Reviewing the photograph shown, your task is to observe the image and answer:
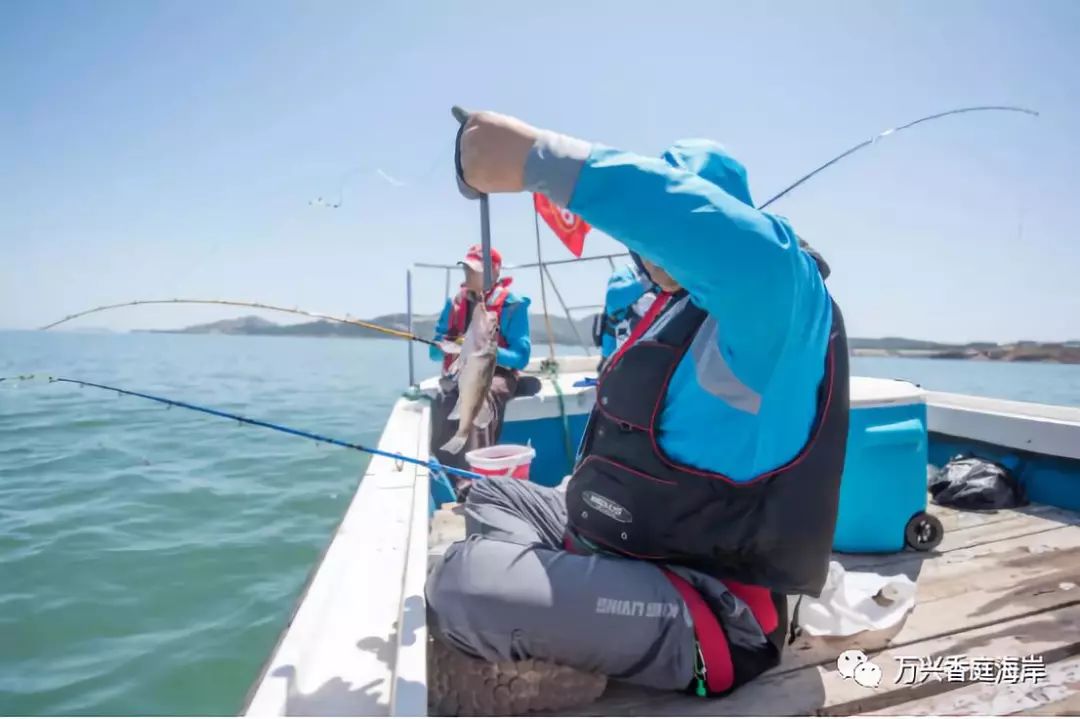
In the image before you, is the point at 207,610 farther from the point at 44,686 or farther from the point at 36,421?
the point at 36,421

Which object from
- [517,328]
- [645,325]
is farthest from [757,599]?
[517,328]

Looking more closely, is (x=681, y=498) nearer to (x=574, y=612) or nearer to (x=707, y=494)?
(x=707, y=494)

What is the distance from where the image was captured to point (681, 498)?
1571 millimetres

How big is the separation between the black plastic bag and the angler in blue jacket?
2.74m

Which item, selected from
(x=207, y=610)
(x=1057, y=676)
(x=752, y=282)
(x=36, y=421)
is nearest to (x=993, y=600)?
(x=1057, y=676)

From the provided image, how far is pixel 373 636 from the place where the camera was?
167cm

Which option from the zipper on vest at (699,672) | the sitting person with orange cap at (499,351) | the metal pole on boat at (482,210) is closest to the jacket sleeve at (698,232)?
the metal pole on boat at (482,210)

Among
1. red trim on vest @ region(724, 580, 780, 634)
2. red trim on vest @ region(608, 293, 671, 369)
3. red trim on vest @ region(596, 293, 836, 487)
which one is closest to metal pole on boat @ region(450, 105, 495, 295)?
red trim on vest @ region(608, 293, 671, 369)

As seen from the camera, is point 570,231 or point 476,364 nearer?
point 476,364

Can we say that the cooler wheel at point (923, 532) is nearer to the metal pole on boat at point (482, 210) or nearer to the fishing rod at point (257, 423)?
the fishing rod at point (257, 423)

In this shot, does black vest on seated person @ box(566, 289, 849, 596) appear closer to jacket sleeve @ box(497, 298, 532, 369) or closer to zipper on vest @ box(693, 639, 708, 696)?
zipper on vest @ box(693, 639, 708, 696)

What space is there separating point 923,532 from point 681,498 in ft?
7.03

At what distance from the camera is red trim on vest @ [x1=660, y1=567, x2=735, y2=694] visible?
1.55 meters

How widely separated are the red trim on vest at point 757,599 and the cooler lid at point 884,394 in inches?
58.3
